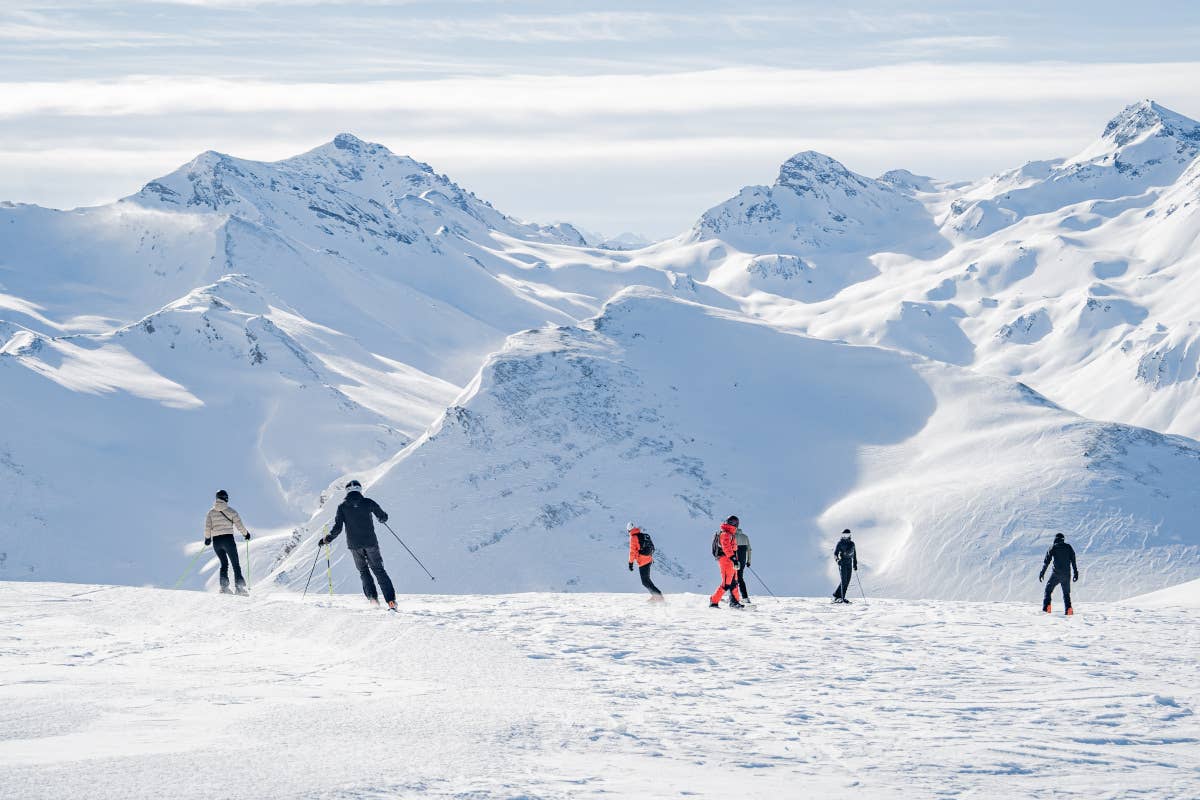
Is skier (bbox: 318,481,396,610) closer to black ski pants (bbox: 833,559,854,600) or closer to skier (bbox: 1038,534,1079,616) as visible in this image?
black ski pants (bbox: 833,559,854,600)

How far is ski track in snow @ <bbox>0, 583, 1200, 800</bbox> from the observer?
11.0m

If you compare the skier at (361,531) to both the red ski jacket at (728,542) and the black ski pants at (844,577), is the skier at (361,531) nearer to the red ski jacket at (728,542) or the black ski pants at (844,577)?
the red ski jacket at (728,542)

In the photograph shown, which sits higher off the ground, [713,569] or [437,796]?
[713,569]

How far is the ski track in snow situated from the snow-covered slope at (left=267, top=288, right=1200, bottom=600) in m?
44.6

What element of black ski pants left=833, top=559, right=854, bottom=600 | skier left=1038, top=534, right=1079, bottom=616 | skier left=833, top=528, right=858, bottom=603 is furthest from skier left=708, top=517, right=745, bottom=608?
skier left=1038, top=534, right=1079, bottom=616

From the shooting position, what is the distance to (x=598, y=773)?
36.5ft

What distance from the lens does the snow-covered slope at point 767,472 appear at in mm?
66188

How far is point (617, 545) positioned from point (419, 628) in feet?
168

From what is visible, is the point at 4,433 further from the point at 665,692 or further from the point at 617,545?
the point at 665,692

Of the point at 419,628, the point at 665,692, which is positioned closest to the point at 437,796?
the point at 665,692

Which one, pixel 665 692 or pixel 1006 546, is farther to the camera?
pixel 1006 546

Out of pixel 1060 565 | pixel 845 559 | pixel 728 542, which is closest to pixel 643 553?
pixel 728 542

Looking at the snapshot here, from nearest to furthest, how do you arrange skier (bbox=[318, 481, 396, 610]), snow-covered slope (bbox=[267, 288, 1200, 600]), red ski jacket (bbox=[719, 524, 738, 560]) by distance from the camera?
1. skier (bbox=[318, 481, 396, 610])
2. red ski jacket (bbox=[719, 524, 738, 560])
3. snow-covered slope (bbox=[267, 288, 1200, 600])

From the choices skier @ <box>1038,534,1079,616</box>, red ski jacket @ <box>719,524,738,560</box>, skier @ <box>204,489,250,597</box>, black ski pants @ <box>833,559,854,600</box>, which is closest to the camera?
skier @ <box>204,489,250,597</box>
